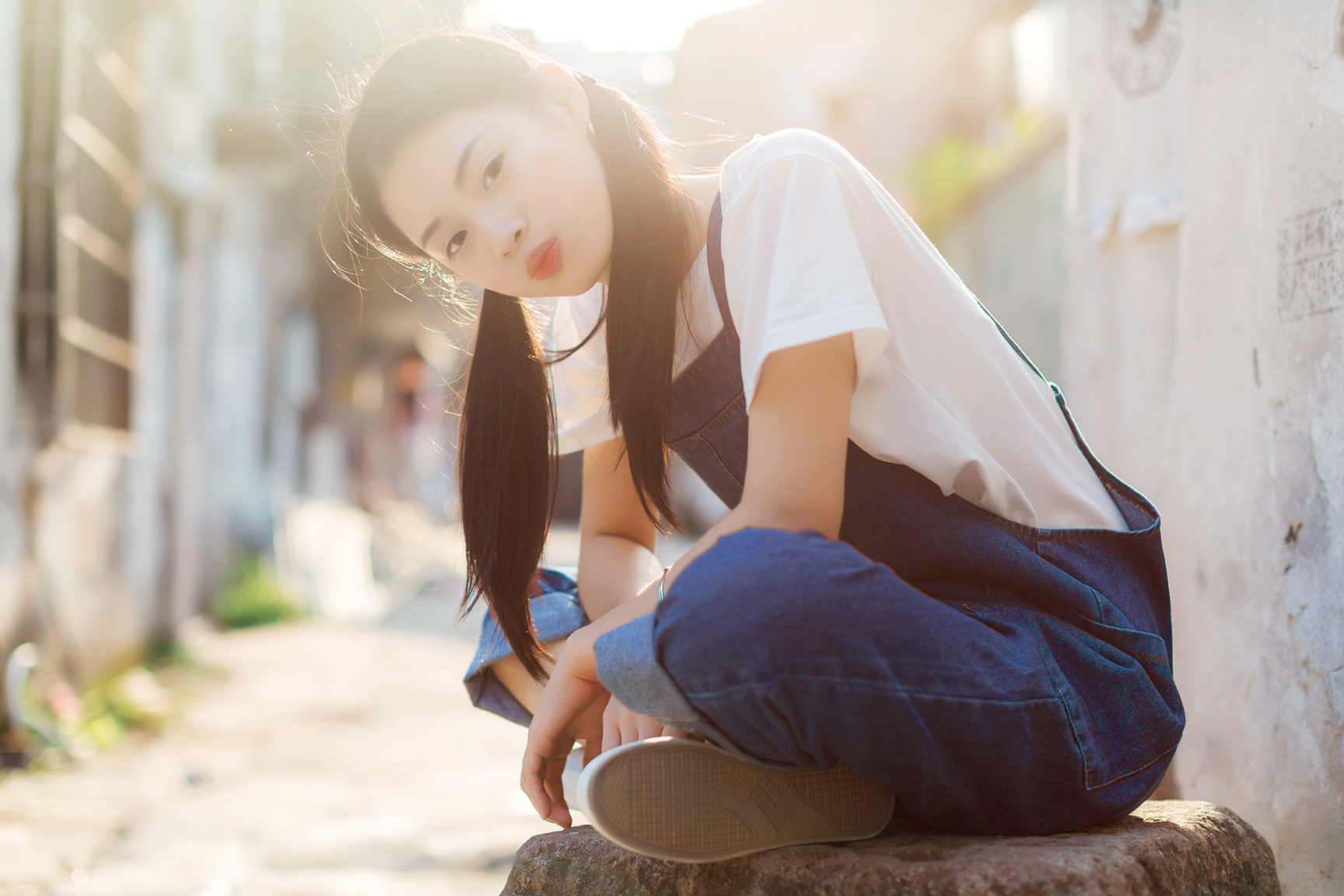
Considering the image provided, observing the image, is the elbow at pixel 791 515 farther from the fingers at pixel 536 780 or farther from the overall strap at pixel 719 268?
the fingers at pixel 536 780

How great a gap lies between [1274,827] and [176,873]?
2.16 meters

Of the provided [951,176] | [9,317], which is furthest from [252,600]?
[951,176]

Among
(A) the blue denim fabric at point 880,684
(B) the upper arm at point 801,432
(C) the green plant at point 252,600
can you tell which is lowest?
(C) the green plant at point 252,600

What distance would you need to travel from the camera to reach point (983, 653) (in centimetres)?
106

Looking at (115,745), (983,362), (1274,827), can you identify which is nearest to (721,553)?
(983,362)

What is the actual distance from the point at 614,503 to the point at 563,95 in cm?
64

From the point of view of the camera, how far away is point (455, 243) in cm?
140

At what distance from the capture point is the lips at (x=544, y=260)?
133 cm

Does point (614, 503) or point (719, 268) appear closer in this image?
point (719, 268)

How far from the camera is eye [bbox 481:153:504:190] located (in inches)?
52.2

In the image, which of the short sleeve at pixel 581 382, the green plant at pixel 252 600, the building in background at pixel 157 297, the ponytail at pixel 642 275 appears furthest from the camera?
the green plant at pixel 252 600

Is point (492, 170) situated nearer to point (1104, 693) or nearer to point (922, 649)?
point (922, 649)

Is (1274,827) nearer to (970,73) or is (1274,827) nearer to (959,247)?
(959,247)

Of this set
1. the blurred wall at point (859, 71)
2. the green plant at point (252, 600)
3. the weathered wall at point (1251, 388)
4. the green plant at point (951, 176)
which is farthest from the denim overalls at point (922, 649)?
the blurred wall at point (859, 71)
